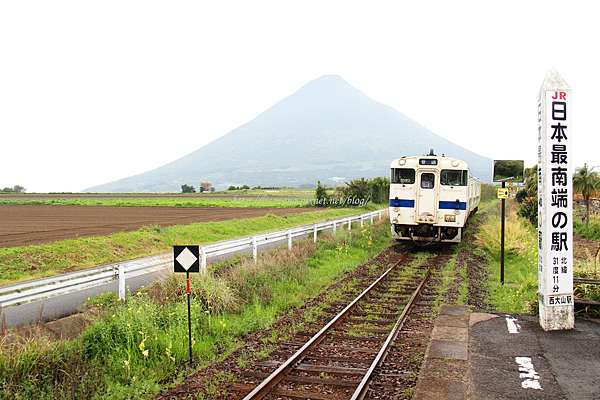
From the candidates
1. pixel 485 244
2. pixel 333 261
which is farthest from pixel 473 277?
pixel 485 244

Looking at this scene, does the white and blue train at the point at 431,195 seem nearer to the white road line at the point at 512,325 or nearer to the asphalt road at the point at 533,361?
the white road line at the point at 512,325

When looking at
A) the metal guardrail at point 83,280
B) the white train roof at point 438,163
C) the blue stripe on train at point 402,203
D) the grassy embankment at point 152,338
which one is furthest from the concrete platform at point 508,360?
the white train roof at point 438,163

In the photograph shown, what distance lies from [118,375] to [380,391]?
3.33 m

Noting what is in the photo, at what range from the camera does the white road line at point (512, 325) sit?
8.77 meters

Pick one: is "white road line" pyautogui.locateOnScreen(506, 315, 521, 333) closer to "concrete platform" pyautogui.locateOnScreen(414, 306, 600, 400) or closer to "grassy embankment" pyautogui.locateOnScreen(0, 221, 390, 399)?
"concrete platform" pyautogui.locateOnScreen(414, 306, 600, 400)

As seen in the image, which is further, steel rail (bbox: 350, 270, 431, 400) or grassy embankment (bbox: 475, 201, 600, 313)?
grassy embankment (bbox: 475, 201, 600, 313)

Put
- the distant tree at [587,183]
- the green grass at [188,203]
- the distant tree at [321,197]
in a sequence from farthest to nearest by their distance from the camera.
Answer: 1. the green grass at [188,203]
2. the distant tree at [321,197]
3. the distant tree at [587,183]

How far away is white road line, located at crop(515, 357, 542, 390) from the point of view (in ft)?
20.9

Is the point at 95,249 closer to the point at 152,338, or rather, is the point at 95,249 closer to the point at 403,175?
the point at 403,175

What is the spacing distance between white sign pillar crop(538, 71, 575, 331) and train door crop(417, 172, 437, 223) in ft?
32.2

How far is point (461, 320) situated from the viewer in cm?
950

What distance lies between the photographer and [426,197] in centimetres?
1861

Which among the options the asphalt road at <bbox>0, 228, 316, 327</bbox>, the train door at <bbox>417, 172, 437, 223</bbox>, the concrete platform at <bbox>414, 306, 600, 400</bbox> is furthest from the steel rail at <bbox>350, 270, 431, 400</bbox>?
the train door at <bbox>417, 172, 437, 223</bbox>

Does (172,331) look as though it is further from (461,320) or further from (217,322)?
(461,320)
